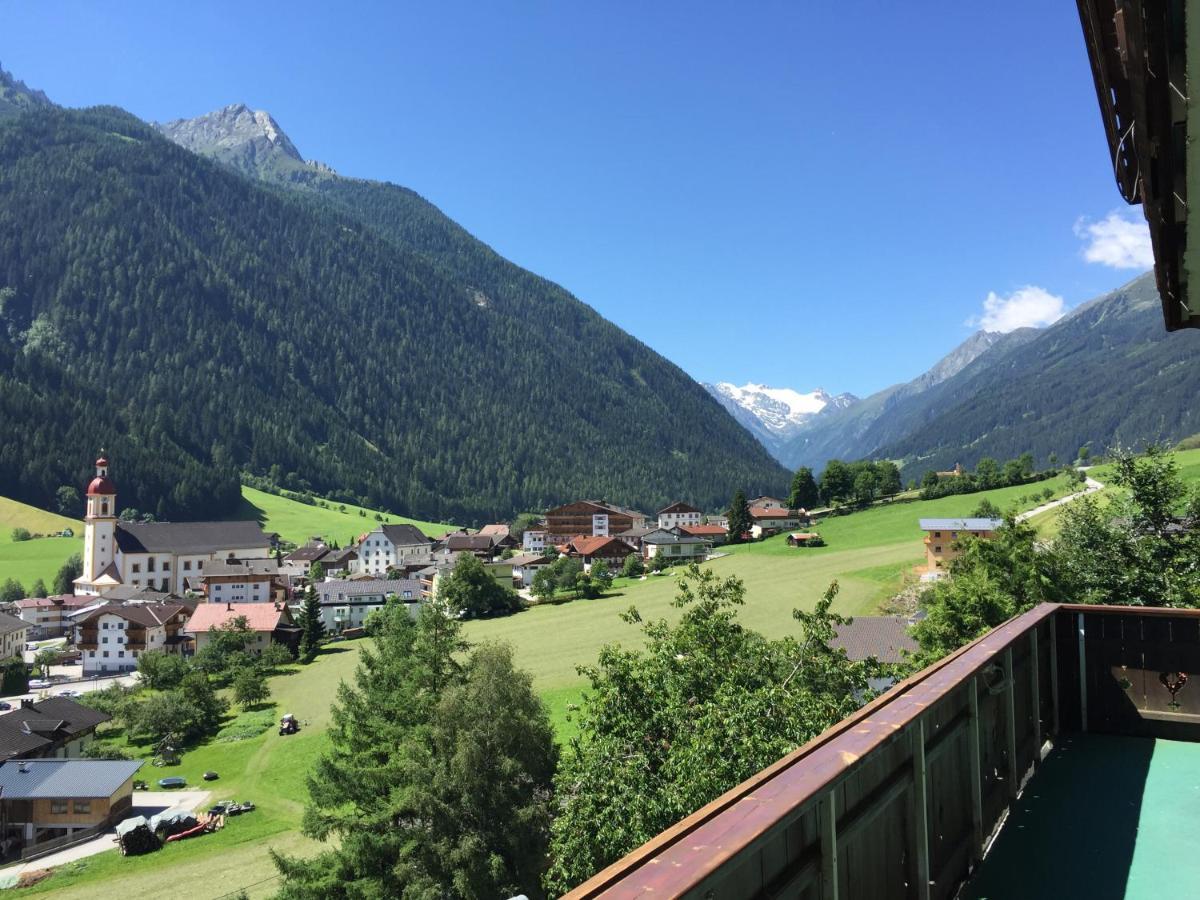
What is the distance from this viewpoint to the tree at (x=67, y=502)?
139625 mm

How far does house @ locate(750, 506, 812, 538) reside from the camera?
109375 millimetres

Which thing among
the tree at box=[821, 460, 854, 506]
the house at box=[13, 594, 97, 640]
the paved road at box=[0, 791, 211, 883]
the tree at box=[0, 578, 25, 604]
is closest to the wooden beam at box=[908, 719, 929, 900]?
the paved road at box=[0, 791, 211, 883]

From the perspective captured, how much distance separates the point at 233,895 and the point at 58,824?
A: 19371 millimetres

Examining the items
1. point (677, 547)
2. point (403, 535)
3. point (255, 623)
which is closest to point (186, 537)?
point (403, 535)

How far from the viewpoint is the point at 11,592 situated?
98.8m

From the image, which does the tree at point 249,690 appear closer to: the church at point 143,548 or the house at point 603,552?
the house at point 603,552

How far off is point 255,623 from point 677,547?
52.9m

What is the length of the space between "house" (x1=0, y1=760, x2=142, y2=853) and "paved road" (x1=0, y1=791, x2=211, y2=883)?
80 centimetres

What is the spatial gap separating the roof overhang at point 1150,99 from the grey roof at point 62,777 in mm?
48053

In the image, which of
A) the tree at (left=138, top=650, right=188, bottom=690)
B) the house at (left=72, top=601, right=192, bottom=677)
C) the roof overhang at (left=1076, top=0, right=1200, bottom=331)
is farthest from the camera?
the house at (left=72, top=601, right=192, bottom=677)

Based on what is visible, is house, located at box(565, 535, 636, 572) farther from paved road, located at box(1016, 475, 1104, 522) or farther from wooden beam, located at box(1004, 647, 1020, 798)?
wooden beam, located at box(1004, 647, 1020, 798)

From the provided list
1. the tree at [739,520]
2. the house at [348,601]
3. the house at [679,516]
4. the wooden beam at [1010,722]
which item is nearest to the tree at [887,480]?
the tree at [739,520]

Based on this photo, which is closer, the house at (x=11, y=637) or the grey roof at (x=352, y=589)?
the house at (x=11, y=637)

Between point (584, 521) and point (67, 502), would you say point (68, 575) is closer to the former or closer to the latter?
point (67, 502)
